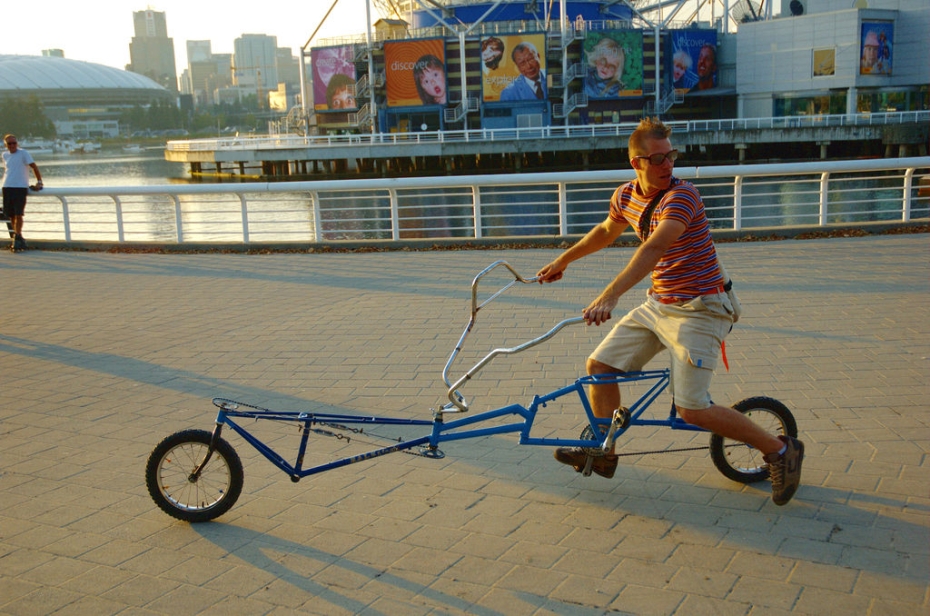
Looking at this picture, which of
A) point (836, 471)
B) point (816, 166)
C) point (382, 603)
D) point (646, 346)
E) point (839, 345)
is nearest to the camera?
point (382, 603)

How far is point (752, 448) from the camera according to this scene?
182 inches

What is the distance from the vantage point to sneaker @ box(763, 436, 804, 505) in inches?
164

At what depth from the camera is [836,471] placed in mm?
4715

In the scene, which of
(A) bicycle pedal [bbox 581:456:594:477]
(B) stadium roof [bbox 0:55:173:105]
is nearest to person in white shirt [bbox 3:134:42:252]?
(A) bicycle pedal [bbox 581:456:594:477]

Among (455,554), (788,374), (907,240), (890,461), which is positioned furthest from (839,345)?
(907,240)

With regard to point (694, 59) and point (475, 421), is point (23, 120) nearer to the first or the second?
point (694, 59)

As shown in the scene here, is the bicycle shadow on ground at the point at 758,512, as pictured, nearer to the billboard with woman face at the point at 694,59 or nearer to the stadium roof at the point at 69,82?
the billboard with woman face at the point at 694,59

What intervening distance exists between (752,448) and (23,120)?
13064cm

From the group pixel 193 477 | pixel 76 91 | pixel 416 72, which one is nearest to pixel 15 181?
pixel 193 477

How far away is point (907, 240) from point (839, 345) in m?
6.22

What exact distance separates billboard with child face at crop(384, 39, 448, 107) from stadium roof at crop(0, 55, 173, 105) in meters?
101

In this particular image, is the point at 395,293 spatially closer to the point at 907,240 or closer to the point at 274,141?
the point at 907,240

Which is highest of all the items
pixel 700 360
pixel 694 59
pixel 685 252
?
pixel 694 59

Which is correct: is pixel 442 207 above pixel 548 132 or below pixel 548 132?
below
